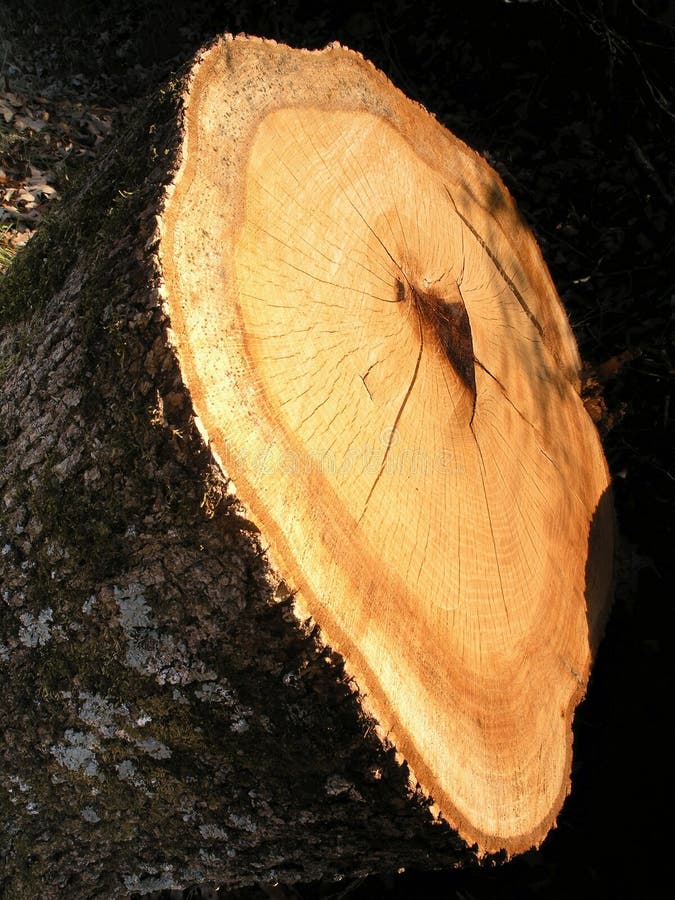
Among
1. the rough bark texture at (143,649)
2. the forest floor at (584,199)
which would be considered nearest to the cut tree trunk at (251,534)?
the rough bark texture at (143,649)

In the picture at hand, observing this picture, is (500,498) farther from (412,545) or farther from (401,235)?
(401,235)

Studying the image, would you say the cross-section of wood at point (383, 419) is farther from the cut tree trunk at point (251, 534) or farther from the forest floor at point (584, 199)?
the forest floor at point (584, 199)

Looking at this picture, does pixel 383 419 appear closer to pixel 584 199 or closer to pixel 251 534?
pixel 251 534

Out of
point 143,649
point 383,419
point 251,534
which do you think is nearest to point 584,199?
point 383,419

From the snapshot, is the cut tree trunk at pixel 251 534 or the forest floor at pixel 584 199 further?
the forest floor at pixel 584 199

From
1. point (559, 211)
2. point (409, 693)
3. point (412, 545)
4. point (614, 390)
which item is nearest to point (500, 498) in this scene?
point (412, 545)

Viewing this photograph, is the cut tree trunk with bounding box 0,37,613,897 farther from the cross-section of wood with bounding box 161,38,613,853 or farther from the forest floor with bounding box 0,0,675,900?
the forest floor with bounding box 0,0,675,900
